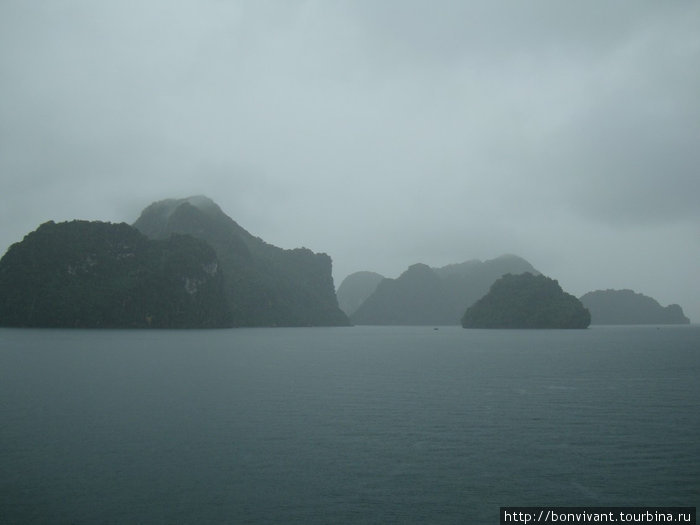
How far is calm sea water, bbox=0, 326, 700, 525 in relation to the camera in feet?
82.2

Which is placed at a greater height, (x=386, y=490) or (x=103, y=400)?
(x=103, y=400)

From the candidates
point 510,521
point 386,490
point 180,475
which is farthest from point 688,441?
point 180,475

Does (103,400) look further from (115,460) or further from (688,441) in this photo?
(688,441)

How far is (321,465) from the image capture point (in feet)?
101

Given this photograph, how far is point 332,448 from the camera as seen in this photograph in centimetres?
3444

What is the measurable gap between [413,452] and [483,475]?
557 centimetres

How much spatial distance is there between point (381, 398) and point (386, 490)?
27.5 meters

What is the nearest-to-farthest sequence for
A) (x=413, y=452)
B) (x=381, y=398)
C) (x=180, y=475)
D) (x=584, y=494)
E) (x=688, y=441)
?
(x=584, y=494) < (x=180, y=475) < (x=413, y=452) < (x=688, y=441) < (x=381, y=398)

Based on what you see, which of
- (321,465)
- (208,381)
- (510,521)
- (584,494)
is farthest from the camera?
(208,381)

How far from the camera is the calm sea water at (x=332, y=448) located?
2505 cm

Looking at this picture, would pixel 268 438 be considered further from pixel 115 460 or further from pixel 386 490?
pixel 386 490

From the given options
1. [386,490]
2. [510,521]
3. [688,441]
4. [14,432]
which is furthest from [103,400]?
[688,441]

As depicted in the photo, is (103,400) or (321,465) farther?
(103,400)

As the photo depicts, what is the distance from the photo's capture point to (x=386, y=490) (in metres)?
27.0
